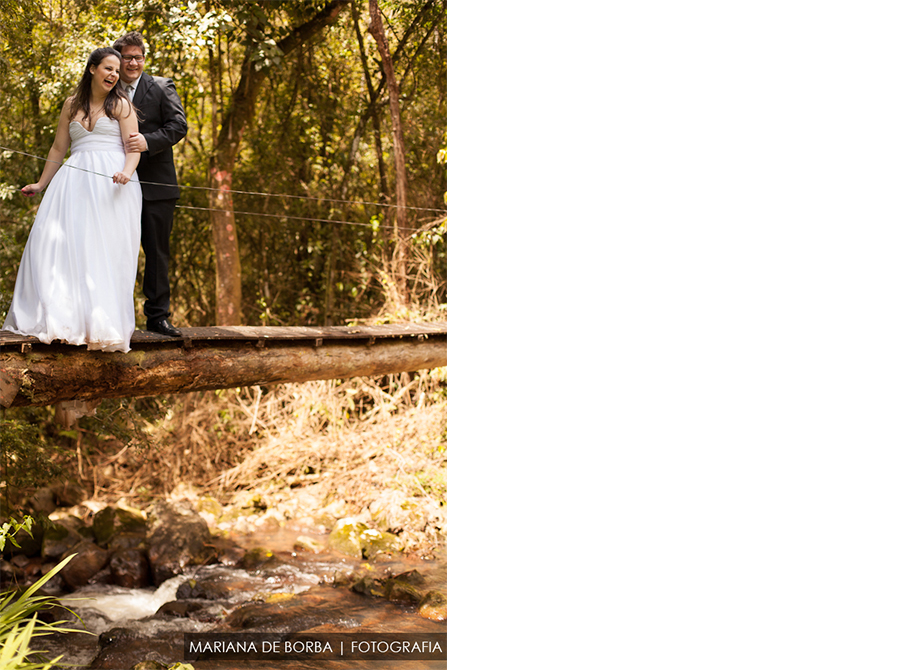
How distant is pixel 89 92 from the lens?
2248mm

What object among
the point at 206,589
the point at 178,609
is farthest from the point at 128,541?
the point at 178,609

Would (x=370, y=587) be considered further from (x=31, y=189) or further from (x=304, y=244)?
(x=304, y=244)

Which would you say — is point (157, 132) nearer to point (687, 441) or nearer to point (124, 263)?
point (124, 263)

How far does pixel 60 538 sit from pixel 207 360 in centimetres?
223

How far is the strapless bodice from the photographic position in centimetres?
225

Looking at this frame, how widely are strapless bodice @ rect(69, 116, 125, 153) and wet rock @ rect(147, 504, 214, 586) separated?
253 cm

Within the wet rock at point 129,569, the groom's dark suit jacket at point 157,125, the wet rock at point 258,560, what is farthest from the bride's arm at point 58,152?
the wet rock at point 258,560

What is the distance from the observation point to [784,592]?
5.08 ft

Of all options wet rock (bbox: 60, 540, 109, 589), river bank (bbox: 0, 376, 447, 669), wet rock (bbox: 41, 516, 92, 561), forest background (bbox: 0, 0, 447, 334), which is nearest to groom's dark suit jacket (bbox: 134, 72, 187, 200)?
forest background (bbox: 0, 0, 447, 334)

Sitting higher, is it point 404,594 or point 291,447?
point 291,447

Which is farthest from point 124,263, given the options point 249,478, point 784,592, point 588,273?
point 249,478

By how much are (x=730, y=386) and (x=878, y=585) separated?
1.84ft

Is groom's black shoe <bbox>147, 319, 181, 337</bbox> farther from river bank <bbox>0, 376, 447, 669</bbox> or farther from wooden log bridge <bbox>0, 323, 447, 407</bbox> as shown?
river bank <bbox>0, 376, 447, 669</bbox>

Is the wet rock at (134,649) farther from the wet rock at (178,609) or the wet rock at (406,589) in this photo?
the wet rock at (406,589)
